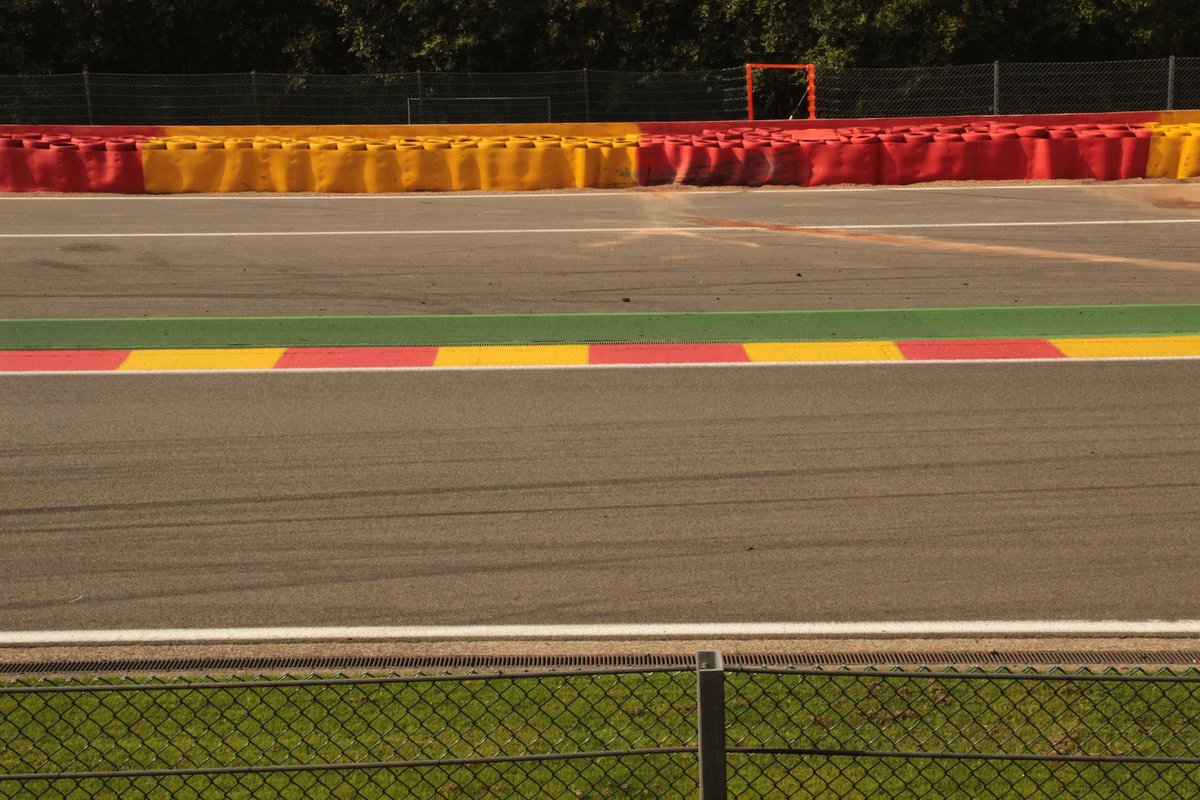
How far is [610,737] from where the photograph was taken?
234 inches

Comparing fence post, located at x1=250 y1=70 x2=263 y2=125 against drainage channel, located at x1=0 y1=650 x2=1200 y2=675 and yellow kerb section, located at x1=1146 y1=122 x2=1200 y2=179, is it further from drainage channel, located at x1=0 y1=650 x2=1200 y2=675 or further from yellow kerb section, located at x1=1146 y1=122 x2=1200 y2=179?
drainage channel, located at x1=0 y1=650 x2=1200 y2=675

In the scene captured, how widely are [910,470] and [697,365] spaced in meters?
3.10

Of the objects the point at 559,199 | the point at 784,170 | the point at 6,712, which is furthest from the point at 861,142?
the point at 6,712

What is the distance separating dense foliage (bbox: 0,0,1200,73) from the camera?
2897 cm

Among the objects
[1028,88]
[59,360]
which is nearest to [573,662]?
[59,360]

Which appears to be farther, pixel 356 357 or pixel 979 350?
pixel 356 357

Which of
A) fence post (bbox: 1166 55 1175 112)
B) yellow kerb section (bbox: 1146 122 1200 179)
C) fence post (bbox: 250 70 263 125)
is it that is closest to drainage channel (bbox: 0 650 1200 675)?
yellow kerb section (bbox: 1146 122 1200 179)

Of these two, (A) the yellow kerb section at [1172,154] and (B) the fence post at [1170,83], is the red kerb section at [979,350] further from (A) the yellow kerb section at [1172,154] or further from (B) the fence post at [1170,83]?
(B) the fence post at [1170,83]

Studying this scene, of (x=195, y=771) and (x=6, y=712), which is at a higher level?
(x=195, y=771)

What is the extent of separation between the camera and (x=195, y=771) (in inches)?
168

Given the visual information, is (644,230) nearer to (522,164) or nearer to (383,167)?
(522,164)

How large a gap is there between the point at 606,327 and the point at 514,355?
131cm

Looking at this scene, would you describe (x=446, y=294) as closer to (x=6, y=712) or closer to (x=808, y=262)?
(x=808, y=262)

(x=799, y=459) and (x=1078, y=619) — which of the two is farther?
(x=799, y=459)
